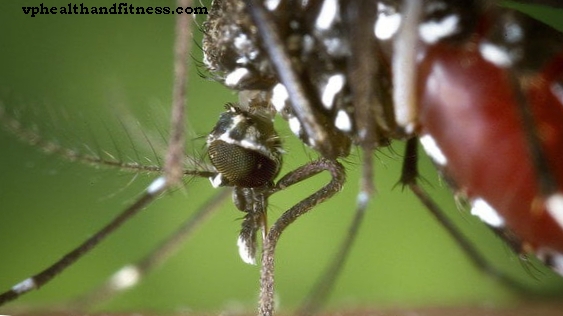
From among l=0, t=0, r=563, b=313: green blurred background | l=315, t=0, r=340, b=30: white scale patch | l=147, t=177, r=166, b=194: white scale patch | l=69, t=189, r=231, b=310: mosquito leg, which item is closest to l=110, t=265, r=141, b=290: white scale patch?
l=69, t=189, r=231, b=310: mosquito leg

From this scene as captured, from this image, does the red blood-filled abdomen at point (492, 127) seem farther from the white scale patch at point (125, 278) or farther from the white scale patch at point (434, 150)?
the white scale patch at point (125, 278)

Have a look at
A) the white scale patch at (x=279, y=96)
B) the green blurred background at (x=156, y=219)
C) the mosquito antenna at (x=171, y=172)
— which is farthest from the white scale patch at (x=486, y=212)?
the green blurred background at (x=156, y=219)

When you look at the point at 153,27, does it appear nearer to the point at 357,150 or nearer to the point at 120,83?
the point at 120,83

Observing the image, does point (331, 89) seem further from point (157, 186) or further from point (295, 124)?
point (157, 186)

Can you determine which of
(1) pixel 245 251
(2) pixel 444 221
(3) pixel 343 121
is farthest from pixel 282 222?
(2) pixel 444 221

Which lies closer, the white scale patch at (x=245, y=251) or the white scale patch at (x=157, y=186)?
the white scale patch at (x=157, y=186)

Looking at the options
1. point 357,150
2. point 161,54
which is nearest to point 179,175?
point 357,150
